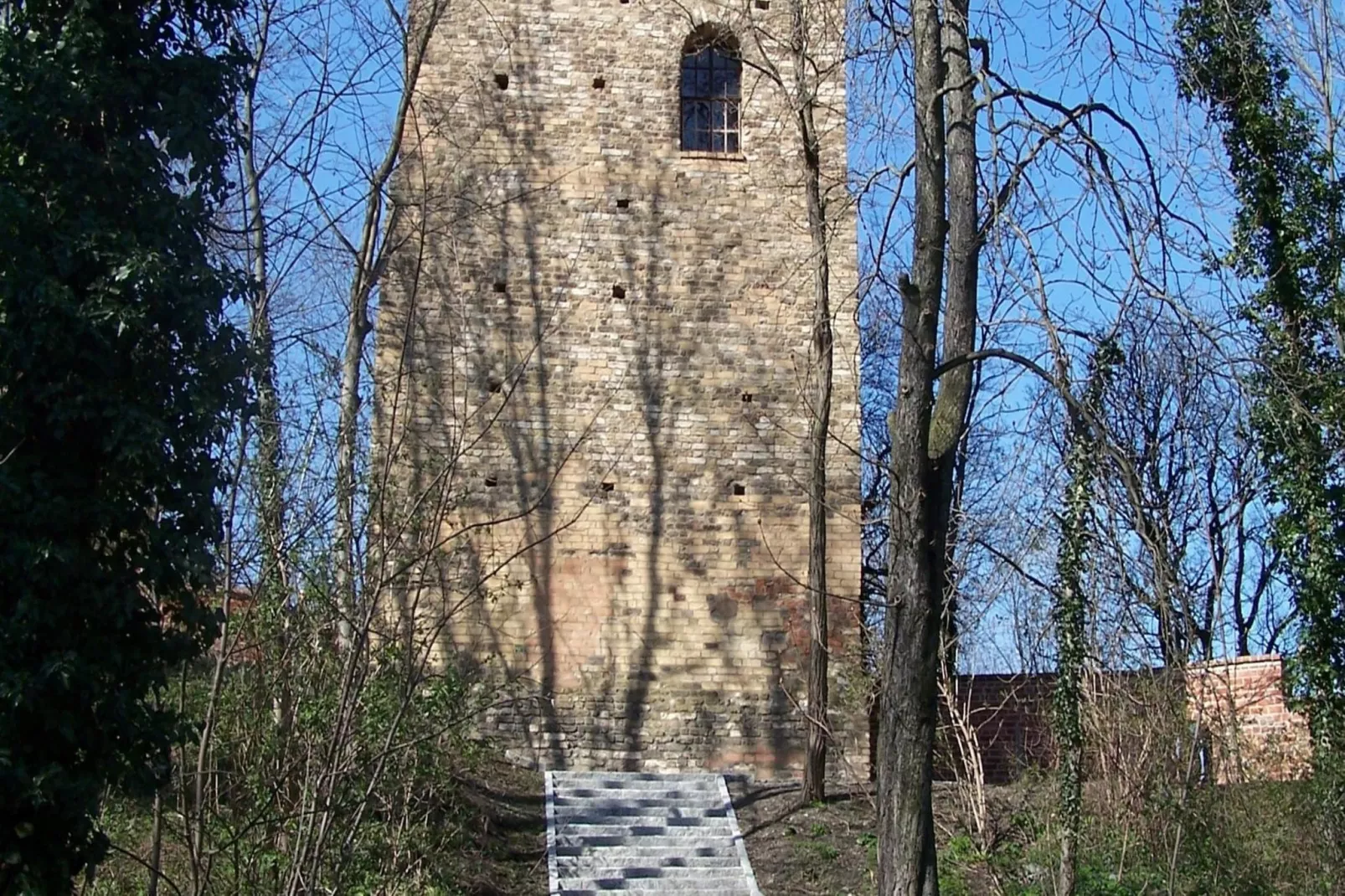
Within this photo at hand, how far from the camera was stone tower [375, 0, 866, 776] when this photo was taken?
14.4m

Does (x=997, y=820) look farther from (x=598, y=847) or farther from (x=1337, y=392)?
(x=1337, y=392)

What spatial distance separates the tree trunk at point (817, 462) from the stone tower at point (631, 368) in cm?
48

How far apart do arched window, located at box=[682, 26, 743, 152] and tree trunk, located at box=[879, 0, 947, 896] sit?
8372 mm

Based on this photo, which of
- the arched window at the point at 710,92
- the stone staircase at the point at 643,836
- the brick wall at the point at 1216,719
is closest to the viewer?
the stone staircase at the point at 643,836

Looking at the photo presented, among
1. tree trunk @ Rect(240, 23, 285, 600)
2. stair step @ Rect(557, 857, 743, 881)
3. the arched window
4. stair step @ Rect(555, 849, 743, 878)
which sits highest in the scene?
the arched window

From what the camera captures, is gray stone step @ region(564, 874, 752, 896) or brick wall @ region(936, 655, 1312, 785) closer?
gray stone step @ region(564, 874, 752, 896)

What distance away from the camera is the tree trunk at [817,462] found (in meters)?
13.3

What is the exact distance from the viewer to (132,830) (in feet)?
37.1

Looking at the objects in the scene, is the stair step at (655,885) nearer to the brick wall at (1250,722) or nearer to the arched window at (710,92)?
the brick wall at (1250,722)

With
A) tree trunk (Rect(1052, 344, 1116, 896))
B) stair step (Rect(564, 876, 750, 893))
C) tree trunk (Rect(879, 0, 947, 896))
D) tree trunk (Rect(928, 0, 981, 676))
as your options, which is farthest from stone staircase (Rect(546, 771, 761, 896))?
tree trunk (Rect(928, 0, 981, 676))

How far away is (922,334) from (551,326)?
26.0 ft

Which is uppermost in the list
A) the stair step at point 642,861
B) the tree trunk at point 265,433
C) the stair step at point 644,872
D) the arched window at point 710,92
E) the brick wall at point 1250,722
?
the arched window at point 710,92

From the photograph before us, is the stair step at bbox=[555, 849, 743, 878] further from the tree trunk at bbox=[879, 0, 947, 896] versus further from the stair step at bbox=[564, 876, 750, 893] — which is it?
the tree trunk at bbox=[879, 0, 947, 896]

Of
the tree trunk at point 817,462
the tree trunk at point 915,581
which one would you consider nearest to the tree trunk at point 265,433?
the tree trunk at point 915,581
